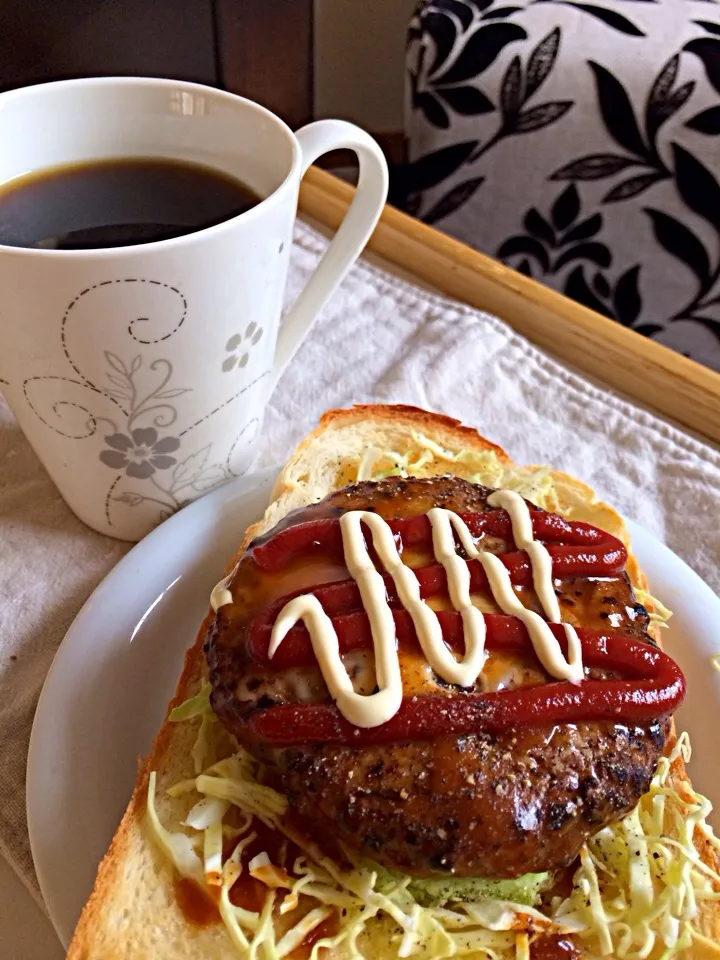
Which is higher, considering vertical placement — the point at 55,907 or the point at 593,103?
the point at 593,103

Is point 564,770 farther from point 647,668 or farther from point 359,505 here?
point 359,505

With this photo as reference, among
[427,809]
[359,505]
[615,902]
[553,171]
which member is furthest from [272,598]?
[553,171]

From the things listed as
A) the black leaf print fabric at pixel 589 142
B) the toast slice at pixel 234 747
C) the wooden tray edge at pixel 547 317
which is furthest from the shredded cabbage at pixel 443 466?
the black leaf print fabric at pixel 589 142

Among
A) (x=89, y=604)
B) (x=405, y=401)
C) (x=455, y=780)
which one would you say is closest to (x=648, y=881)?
(x=455, y=780)

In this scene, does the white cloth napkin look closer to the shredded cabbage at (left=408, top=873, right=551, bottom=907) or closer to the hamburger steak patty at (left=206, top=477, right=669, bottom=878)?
the hamburger steak patty at (left=206, top=477, right=669, bottom=878)

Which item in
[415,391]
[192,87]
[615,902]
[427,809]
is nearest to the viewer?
[427,809]

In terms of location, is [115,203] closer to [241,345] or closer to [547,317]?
[241,345]

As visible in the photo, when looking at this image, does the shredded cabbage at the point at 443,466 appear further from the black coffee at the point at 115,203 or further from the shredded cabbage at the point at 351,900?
the shredded cabbage at the point at 351,900
